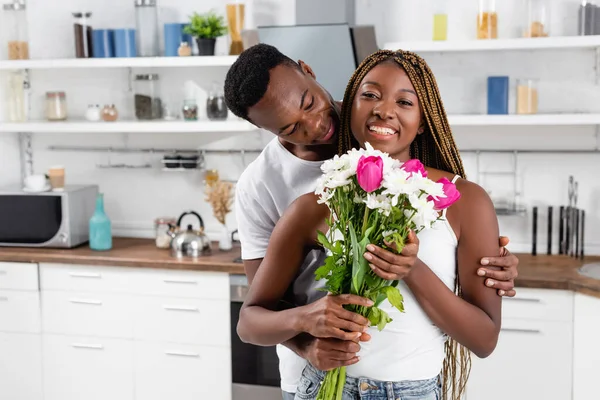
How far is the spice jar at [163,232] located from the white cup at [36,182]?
0.60 m

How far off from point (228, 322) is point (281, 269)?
6.97ft

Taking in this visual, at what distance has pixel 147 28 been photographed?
3934mm

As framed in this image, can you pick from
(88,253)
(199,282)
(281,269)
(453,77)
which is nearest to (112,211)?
(88,253)

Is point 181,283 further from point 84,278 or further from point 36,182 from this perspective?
point 36,182

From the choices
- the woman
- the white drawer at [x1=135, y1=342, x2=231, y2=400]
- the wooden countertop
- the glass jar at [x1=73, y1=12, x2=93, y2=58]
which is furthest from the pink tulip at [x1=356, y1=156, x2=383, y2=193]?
the glass jar at [x1=73, y1=12, x2=93, y2=58]

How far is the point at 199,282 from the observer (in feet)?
11.7

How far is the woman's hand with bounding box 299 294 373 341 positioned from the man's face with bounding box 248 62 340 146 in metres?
0.39

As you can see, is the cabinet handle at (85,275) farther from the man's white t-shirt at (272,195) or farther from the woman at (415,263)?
the woman at (415,263)

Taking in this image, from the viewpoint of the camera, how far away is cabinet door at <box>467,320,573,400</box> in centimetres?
319

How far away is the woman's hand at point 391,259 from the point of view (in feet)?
3.94

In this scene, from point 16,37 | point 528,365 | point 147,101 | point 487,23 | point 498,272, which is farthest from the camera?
point 16,37

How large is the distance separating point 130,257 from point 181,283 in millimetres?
298

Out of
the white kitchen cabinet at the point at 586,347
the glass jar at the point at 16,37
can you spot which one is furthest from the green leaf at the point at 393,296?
the glass jar at the point at 16,37

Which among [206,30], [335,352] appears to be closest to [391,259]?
[335,352]
